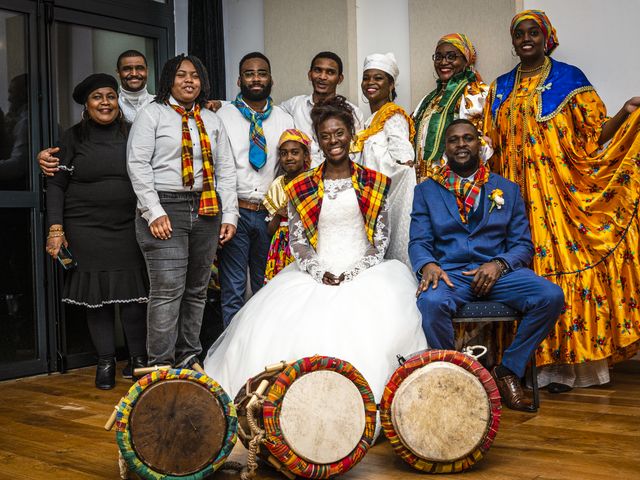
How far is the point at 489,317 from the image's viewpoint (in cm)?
373

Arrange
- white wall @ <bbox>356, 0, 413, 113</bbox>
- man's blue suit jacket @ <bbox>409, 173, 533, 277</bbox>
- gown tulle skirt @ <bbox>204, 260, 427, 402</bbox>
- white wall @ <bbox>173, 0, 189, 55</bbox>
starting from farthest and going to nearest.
Result: white wall @ <bbox>173, 0, 189, 55</bbox>, white wall @ <bbox>356, 0, 413, 113</bbox>, man's blue suit jacket @ <bbox>409, 173, 533, 277</bbox>, gown tulle skirt @ <bbox>204, 260, 427, 402</bbox>

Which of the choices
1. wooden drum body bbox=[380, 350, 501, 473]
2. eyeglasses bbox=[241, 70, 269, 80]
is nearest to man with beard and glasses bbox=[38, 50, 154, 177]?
eyeglasses bbox=[241, 70, 269, 80]

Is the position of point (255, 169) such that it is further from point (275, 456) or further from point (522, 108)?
point (275, 456)

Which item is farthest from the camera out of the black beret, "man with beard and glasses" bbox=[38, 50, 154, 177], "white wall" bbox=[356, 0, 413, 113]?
"white wall" bbox=[356, 0, 413, 113]

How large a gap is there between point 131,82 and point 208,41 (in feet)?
4.01

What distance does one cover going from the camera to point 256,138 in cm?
459

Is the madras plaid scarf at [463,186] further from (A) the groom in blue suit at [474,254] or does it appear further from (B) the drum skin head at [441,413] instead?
(B) the drum skin head at [441,413]

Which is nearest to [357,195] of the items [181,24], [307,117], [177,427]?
[307,117]

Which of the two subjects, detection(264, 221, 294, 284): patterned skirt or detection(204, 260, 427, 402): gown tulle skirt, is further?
detection(264, 221, 294, 284): patterned skirt

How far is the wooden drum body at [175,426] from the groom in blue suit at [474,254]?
1.26 m

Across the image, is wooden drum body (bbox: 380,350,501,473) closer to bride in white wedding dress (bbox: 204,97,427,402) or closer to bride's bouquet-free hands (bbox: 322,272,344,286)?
bride in white wedding dress (bbox: 204,97,427,402)

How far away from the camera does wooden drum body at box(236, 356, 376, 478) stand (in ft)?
8.69

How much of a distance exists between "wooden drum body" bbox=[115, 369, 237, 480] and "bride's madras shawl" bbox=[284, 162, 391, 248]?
1.44 metres

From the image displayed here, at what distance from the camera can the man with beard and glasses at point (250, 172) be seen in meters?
4.58
